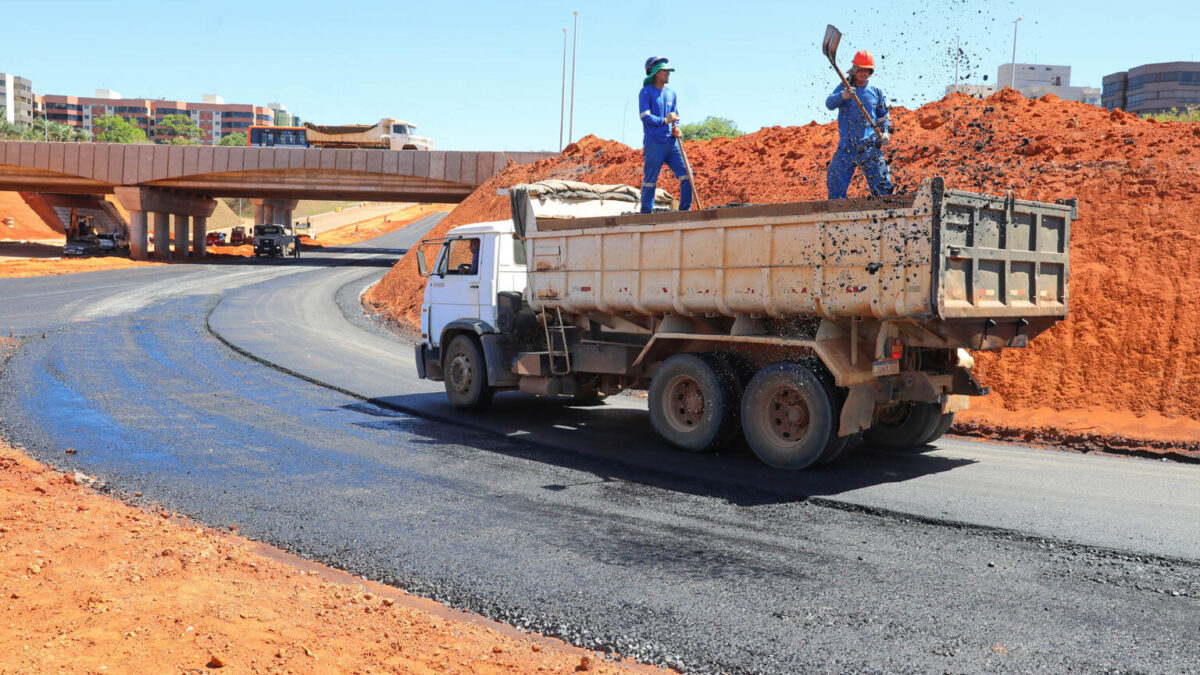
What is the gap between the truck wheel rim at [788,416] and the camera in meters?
8.48

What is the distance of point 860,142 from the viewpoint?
389 inches

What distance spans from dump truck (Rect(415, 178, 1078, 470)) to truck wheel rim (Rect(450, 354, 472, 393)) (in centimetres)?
89

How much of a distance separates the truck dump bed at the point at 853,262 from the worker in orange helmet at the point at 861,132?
1.78 m

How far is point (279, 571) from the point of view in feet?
18.7

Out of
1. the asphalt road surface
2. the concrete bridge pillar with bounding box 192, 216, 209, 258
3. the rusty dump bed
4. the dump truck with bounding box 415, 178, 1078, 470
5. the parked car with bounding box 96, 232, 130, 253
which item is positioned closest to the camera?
the asphalt road surface

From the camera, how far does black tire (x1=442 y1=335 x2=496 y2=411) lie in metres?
11.7

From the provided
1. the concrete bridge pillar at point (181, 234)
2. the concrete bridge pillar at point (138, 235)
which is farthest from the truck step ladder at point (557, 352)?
the concrete bridge pillar at point (181, 234)

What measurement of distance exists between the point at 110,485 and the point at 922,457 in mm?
7569

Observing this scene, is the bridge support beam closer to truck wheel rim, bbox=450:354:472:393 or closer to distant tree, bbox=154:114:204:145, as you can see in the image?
truck wheel rim, bbox=450:354:472:393

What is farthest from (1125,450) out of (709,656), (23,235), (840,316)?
(23,235)

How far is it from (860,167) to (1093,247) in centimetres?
709

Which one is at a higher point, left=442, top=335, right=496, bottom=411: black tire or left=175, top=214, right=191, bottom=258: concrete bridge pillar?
left=175, top=214, right=191, bottom=258: concrete bridge pillar

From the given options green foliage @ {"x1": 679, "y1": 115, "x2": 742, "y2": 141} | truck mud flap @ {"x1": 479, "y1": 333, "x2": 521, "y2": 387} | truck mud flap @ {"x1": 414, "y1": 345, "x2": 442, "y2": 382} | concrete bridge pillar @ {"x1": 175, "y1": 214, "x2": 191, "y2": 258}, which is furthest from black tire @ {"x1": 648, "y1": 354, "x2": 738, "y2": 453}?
green foliage @ {"x1": 679, "y1": 115, "x2": 742, "y2": 141}

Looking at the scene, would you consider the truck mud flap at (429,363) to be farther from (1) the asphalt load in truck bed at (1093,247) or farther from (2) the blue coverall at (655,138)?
(1) the asphalt load in truck bed at (1093,247)
